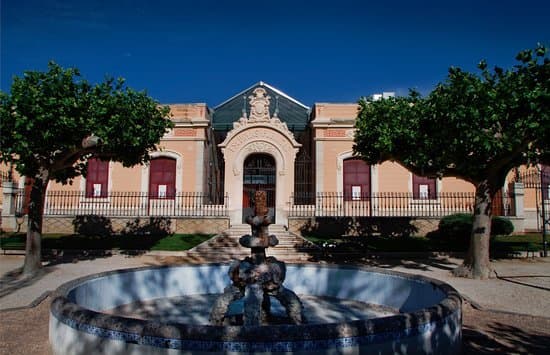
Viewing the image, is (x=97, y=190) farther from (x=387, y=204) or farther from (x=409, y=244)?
(x=409, y=244)

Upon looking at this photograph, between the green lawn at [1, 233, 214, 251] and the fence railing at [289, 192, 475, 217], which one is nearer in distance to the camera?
the green lawn at [1, 233, 214, 251]

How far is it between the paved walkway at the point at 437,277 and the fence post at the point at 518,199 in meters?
6.08

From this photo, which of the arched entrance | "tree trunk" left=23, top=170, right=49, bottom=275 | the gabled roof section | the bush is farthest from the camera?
the gabled roof section

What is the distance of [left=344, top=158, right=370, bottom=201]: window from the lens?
2236 cm

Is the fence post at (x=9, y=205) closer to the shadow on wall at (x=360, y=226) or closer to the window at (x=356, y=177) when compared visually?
the shadow on wall at (x=360, y=226)

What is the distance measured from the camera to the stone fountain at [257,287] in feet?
18.5

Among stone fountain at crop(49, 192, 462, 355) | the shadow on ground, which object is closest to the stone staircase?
stone fountain at crop(49, 192, 462, 355)

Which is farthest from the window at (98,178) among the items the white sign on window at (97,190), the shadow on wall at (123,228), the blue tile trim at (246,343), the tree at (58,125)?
the blue tile trim at (246,343)

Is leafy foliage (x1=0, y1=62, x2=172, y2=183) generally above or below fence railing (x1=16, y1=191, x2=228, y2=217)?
above

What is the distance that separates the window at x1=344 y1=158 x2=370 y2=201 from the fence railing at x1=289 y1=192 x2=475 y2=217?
0.52m

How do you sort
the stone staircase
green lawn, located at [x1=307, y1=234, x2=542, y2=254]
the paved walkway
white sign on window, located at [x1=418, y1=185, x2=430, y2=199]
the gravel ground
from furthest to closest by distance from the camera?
white sign on window, located at [x1=418, y1=185, x2=430, y2=199] → green lawn, located at [x1=307, y1=234, x2=542, y2=254] → the stone staircase → the paved walkway → the gravel ground

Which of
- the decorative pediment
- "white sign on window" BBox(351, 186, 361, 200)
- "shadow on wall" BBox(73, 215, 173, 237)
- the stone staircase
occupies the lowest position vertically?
the stone staircase

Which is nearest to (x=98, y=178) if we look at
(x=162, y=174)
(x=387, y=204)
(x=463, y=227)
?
(x=162, y=174)

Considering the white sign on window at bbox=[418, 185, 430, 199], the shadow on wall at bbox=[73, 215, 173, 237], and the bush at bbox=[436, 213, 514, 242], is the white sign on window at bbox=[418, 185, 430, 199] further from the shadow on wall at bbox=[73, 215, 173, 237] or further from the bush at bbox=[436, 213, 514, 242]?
the shadow on wall at bbox=[73, 215, 173, 237]
